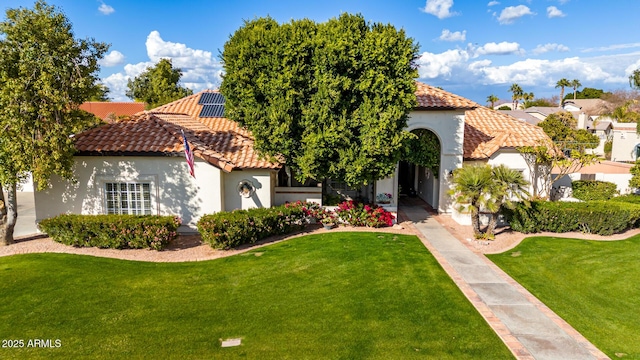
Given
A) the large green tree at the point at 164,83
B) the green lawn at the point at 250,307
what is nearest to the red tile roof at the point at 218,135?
the green lawn at the point at 250,307

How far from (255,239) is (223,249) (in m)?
1.51

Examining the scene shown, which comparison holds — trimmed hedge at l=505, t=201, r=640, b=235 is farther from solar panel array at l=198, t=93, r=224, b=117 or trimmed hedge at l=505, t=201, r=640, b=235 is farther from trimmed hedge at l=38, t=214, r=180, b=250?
solar panel array at l=198, t=93, r=224, b=117

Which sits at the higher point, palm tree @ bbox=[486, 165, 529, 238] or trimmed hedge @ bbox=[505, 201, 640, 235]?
palm tree @ bbox=[486, 165, 529, 238]

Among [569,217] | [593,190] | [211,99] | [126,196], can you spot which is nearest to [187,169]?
[126,196]

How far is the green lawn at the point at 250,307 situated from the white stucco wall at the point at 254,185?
3.94m

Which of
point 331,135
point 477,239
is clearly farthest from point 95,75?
point 477,239

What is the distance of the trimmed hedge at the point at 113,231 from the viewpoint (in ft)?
55.2

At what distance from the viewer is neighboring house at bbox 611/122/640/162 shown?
173 feet

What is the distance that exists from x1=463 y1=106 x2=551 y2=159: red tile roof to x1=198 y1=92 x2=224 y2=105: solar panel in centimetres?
1672

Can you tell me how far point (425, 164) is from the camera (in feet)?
76.2

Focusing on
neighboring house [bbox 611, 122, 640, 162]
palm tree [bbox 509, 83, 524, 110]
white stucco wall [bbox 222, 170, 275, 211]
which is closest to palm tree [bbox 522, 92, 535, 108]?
palm tree [bbox 509, 83, 524, 110]

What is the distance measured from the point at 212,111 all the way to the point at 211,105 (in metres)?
0.82

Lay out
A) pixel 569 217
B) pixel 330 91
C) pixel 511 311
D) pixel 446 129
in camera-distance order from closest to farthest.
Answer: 1. pixel 511 311
2. pixel 330 91
3. pixel 569 217
4. pixel 446 129

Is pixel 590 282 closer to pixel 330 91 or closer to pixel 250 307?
pixel 250 307
